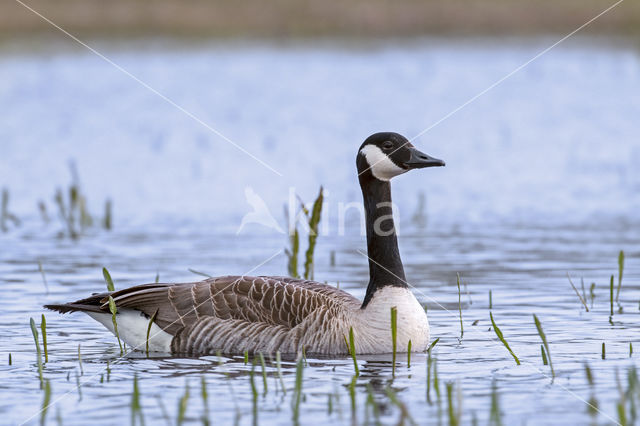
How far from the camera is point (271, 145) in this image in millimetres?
25359

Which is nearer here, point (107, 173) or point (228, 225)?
point (228, 225)

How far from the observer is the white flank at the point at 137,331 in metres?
10.0

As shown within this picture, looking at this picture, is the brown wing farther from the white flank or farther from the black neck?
the black neck

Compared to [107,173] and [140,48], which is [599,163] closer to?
[107,173]

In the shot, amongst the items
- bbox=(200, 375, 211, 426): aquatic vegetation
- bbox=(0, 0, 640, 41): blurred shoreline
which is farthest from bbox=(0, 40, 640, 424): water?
bbox=(0, 0, 640, 41): blurred shoreline

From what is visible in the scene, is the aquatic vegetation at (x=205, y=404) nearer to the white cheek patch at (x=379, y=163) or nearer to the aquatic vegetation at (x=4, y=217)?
the white cheek patch at (x=379, y=163)

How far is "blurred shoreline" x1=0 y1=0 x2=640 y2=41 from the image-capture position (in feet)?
132

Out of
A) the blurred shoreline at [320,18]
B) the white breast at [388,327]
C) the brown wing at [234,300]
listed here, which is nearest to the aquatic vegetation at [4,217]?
the brown wing at [234,300]

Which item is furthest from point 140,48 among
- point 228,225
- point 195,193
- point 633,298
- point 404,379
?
point 404,379

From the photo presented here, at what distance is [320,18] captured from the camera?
143ft

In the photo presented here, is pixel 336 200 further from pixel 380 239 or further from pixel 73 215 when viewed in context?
pixel 380 239

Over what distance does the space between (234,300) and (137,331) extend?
2.94 ft

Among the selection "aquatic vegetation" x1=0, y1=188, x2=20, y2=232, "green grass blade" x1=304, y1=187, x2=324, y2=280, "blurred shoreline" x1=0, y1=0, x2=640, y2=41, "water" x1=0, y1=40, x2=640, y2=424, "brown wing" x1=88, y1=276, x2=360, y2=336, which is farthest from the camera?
"blurred shoreline" x1=0, y1=0, x2=640, y2=41

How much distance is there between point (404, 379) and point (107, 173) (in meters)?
15.2
